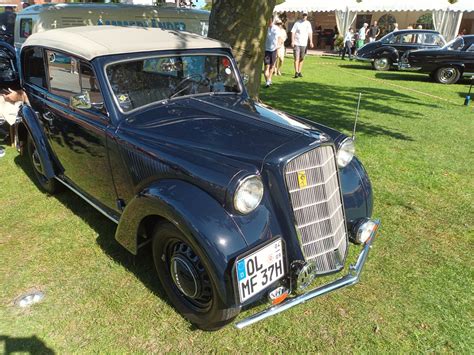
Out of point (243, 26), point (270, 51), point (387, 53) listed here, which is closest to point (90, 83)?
point (243, 26)

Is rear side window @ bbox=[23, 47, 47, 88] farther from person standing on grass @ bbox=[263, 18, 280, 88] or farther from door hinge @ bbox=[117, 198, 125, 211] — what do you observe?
person standing on grass @ bbox=[263, 18, 280, 88]

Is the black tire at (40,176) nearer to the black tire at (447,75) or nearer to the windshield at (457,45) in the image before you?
the black tire at (447,75)

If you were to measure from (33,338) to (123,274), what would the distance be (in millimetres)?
751

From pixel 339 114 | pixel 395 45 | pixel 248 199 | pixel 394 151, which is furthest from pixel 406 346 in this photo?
pixel 395 45

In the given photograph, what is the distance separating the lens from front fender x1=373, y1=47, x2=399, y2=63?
14.7 meters

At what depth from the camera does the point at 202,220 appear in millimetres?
2100

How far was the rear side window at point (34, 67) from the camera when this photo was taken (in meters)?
3.80

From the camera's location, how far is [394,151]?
18.6 ft

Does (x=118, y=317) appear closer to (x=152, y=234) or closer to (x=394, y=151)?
(x=152, y=234)

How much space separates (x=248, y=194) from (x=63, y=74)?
244 cm

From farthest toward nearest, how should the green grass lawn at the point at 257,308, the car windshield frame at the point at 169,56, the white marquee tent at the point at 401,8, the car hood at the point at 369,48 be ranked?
the white marquee tent at the point at 401,8
the car hood at the point at 369,48
the car windshield frame at the point at 169,56
the green grass lawn at the point at 257,308

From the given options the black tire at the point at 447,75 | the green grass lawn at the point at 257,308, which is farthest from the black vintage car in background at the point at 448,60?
the green grass lawn at the point at 257,308

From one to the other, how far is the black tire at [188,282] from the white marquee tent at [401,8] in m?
19.7

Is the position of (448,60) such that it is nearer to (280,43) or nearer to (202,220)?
(280,43)
